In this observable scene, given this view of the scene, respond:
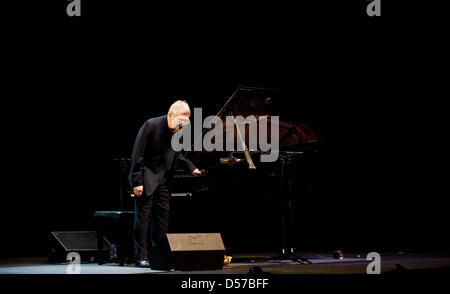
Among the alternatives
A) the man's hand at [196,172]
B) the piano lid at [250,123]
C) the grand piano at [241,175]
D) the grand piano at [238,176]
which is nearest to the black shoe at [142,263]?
the grand piano at [238,176]

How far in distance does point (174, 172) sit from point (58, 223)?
213 cm

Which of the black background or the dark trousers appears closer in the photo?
the dark trousers

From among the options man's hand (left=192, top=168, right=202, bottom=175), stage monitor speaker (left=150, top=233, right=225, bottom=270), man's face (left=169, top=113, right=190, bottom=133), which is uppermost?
man's face (left=169, top=113, right=190, bottom=133)

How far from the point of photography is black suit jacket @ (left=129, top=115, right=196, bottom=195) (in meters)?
5.52

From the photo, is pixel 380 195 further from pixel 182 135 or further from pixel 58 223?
pixel 58 223

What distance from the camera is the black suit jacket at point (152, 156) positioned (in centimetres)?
552

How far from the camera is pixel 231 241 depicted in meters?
7.43

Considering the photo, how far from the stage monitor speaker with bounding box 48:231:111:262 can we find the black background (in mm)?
779

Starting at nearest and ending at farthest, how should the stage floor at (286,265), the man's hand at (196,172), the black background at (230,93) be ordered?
1. the stage floor at (286,265)
2. the man's hand at (196,172)
3. the black background at (230,93)

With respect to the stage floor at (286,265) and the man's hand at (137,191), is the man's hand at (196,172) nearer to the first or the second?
the man's hand at (137,191)

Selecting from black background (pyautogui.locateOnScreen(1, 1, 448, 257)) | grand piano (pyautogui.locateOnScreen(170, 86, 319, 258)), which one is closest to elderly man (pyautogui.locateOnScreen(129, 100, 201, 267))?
grand piano (pyautogui.locateOnScreen(170, 86, 319, 258))

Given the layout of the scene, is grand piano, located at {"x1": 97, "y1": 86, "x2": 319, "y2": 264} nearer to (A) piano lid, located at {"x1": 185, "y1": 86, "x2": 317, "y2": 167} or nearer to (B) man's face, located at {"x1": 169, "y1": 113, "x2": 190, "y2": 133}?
(A) piano lid, located at {"x1": 185, "y1": 86, "x2": 317, "y2": 167}

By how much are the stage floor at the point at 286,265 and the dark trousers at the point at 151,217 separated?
0.75ft
